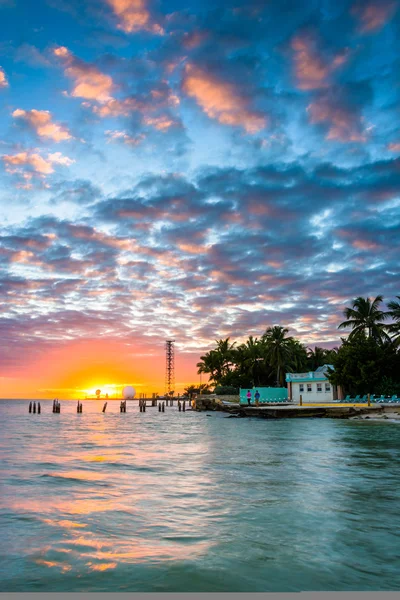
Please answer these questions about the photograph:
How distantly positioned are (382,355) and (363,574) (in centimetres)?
4759

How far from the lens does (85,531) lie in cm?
877

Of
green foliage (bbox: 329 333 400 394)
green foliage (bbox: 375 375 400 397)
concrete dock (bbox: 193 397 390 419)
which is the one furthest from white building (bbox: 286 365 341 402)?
concrete dock (bbox: 193 397 390 419)

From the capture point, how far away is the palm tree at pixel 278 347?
73062 millimetres

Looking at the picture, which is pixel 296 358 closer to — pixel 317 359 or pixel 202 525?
pixel 317 359

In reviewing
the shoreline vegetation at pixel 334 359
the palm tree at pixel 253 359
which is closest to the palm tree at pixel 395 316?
the shoreline vegetation at pixel 334 359

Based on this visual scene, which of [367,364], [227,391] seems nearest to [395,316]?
[367,364]

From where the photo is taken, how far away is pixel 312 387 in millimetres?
61938

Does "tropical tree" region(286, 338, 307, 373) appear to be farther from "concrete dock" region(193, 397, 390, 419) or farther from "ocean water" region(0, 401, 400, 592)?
"ocean water" region(0, 401, 400, 592)

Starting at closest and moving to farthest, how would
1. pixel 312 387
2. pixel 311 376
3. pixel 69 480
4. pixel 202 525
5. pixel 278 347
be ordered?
A: pixel 202 525, pixel 69 480, pixel 311 376, pixel 312 387, pixel 278 347

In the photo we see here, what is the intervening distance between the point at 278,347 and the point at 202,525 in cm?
6525

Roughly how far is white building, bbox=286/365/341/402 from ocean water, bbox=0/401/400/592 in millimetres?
41611

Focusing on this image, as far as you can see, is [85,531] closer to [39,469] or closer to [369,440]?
[39,469]

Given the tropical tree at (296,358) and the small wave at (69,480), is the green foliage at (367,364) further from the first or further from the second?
the small wave at (69,480)

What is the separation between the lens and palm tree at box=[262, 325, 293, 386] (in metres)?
73.1
